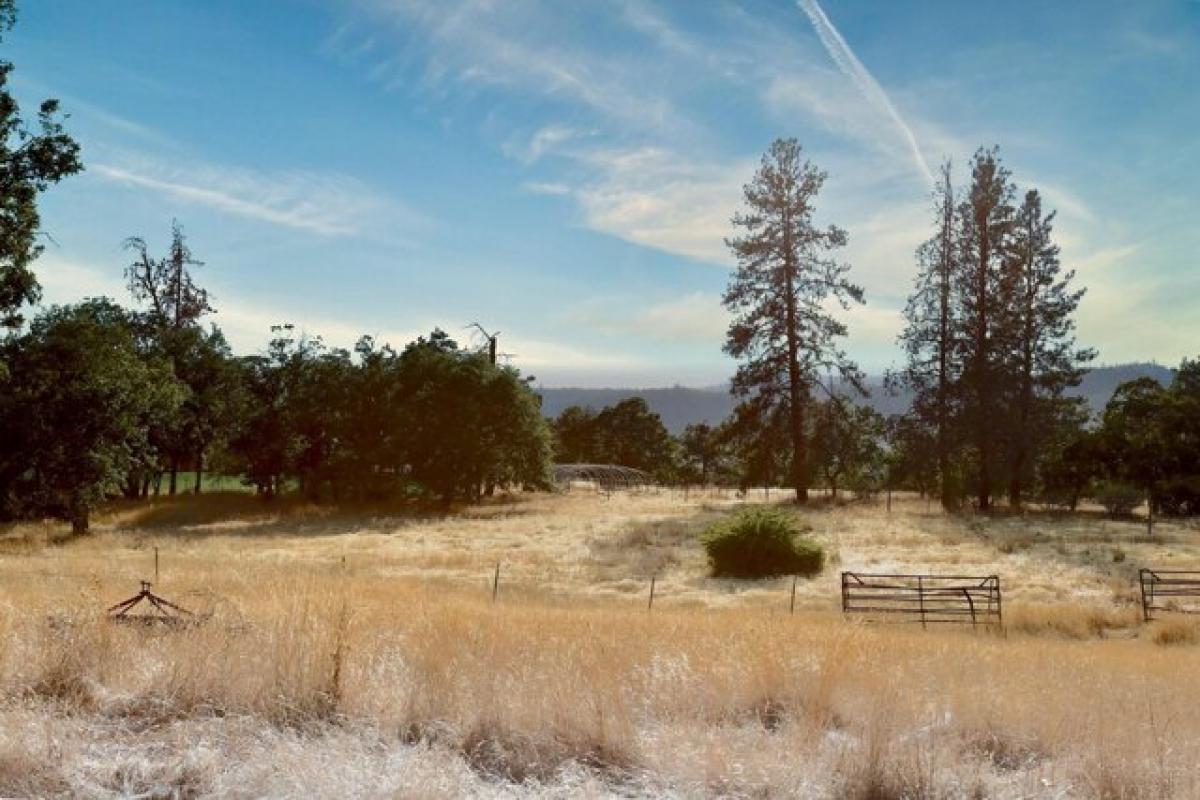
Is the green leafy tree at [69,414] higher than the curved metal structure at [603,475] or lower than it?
higher

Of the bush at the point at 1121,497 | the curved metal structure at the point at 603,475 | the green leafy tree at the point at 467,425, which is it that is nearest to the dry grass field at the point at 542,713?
the green leafy tree at the point at 467,425

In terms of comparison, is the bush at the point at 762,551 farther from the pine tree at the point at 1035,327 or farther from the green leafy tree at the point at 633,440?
the green leafy tree at the point at 633,440

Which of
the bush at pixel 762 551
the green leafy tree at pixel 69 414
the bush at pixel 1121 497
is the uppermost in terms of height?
the green leafy tree at pixel 69 414

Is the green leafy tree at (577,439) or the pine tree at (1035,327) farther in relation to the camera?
the green leafy tree at (577,439)

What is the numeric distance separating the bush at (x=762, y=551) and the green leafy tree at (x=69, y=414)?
26.2 metres

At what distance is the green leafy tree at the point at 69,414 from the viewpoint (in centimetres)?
3500

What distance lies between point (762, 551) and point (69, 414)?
95.8 feet

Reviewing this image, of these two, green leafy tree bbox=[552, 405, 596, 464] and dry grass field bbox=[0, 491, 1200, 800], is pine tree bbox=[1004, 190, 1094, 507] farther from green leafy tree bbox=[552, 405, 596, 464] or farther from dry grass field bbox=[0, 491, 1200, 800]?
green leafy tree bbox=[552, 405, 596, 464]

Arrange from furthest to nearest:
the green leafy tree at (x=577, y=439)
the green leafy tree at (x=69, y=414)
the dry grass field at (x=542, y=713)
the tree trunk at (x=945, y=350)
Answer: the green leafy tree at (x=577, y=439) < the tree trunk at (x=945, y=350) < the green leafy tree at (x=69, y=414) < the dry grass field at (x=542, y=713)

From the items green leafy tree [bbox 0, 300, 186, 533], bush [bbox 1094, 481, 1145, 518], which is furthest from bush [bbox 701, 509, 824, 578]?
bush [bbox 1094, 481, 1145, 518]

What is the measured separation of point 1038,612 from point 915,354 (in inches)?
1246

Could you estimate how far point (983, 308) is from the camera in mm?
48156

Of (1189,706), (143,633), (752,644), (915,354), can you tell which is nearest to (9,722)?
(143,633)

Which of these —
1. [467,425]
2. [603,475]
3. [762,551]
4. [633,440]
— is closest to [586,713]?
[762,551]
